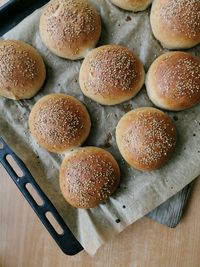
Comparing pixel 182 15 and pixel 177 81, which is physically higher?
pixel 182 15

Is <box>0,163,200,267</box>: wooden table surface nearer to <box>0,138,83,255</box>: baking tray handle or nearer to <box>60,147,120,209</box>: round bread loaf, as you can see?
<box>0,138,83,255</box>: baking tray handle

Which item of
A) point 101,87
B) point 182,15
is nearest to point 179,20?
point 182,15

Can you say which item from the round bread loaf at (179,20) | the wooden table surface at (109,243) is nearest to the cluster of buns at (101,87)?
the round bread loaf at (179,20)

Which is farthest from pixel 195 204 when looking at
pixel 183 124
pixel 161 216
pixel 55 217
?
pixel 55 217

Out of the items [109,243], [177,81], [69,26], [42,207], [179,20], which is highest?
[69,26]

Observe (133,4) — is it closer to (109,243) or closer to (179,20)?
(179,20)

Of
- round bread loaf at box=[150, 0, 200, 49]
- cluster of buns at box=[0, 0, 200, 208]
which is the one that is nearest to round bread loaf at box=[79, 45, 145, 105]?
cluster of buns at box=[0, 0, 200, 208]

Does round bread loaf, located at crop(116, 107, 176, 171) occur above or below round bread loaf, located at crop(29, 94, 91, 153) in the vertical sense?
below
